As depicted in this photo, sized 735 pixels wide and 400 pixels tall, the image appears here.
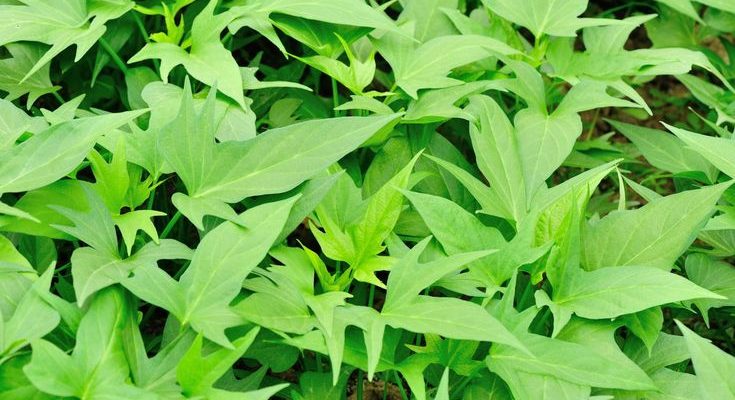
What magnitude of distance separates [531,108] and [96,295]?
3.15ft

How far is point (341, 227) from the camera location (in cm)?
160

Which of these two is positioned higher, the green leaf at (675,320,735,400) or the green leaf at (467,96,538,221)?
the green leaf at (467,96,538,221)

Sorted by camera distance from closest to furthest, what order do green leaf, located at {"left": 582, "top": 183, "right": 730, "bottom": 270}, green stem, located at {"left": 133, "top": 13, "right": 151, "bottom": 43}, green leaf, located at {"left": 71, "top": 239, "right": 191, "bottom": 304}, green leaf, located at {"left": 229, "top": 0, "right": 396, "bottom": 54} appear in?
green leaf, located at {"left": 71, "top": 239, "right": 191, "bottom": 304}
green leaf, located at {"left": 582, "top": 183, "right": 730, "bottom": 270}
green leaf, located at {"left": 229, "top": 0, "right": 396, "bottom": 54}
green stem, located at {"left": 133, "top": 13, "right": 151, "bottom": 43}

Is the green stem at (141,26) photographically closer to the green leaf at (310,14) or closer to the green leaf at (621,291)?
the green leaf at (310,14)

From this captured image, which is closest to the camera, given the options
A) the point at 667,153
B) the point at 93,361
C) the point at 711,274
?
the point at 93,361

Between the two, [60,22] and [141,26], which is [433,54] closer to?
[141,26]

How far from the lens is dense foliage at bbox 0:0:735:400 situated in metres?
1.34

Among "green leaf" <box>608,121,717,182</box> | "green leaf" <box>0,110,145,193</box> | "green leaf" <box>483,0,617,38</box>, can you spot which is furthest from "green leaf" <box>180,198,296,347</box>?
"green leaf" <box>608,121,717,182</box>

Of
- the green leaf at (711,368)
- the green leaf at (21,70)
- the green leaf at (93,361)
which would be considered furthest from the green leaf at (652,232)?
the green leaf at (21,70)

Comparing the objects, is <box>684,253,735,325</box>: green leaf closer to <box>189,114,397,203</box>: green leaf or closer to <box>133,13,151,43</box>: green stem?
<box>189,114,397,203</box>: green leaf

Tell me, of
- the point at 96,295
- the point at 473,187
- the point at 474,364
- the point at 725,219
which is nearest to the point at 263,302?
the point at 96,295

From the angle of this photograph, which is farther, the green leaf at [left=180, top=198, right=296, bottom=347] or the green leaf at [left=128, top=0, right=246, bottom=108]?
the green leaf at [left=128, top=0, right=246, bottom=108]

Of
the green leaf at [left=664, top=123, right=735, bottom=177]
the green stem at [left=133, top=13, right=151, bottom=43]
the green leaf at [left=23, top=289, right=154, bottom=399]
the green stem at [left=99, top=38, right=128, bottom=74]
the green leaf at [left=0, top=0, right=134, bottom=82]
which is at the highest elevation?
the green leaf at [left=0, top=0, right=134, bottom=82]

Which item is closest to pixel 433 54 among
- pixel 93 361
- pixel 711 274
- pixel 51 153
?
pixel 711 274
